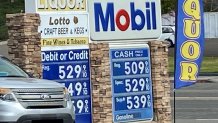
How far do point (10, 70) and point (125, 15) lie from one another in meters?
2.87

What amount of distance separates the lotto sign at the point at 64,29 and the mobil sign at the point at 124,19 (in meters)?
0.24

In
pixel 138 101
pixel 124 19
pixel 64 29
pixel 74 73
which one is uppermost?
pixel 124 19

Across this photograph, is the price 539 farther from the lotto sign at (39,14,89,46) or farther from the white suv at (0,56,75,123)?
the white suv at (0,56,75,123)

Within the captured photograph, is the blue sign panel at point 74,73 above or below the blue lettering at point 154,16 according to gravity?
below

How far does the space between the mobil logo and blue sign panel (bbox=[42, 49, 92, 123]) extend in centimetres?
71

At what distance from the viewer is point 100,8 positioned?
1360cm

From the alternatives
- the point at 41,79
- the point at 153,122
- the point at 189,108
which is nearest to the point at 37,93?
the point at 41,79

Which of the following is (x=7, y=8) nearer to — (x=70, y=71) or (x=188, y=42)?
(x=70, y=71)

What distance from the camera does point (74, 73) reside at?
43.1ft

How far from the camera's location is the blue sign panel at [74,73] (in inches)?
504

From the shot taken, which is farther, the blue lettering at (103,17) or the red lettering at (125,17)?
the red lettering at (125,17)

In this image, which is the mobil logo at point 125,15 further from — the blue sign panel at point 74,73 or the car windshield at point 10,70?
the car windshield at point 10,70

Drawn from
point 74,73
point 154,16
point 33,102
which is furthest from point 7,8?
point 33,102

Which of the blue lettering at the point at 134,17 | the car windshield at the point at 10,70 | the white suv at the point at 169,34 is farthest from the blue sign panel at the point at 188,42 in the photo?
the white suv at the point at 169,34
